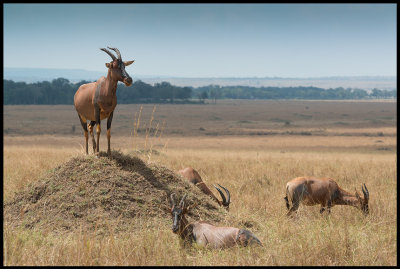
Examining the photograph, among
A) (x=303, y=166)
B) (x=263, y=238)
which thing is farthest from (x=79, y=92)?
(x=303, y=166)

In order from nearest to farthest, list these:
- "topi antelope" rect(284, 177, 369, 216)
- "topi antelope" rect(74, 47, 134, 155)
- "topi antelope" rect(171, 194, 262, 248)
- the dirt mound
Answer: "topi antelope" rect(171, 194, 262, 248), the dirt mound, "topi antelope" rect(74, 47, 134, 155), "topi antelope" rect(284, 177, 369, 216)

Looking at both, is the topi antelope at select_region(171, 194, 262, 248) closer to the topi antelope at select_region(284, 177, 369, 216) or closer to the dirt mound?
the dirt mound

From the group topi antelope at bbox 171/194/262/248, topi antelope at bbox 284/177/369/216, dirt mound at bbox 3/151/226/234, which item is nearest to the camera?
topi antelope at bbox 171/194/262/248

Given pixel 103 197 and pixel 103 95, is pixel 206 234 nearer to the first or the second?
pixel 103 197

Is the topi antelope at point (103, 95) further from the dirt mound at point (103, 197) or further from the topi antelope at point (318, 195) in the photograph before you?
the topi antelope at point (318, 195)

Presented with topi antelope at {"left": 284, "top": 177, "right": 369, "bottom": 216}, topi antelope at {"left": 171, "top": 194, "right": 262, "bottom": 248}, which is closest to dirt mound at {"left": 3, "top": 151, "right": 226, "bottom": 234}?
topi antelope at {"left": 171, "top": 194, "right": 262, "bottom": 248}

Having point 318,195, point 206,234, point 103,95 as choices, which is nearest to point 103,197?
point 103,95

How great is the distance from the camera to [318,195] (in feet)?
33.5

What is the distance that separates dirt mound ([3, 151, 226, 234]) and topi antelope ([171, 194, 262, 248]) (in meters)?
0.60

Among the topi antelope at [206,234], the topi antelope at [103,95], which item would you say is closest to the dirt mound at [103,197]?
the topi antelope at [206,234]

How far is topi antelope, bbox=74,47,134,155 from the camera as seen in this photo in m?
8.16

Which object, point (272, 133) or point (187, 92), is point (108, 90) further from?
point (187, 92)

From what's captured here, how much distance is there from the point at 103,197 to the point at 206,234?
6.80ft

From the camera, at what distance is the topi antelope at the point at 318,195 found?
1013cm
